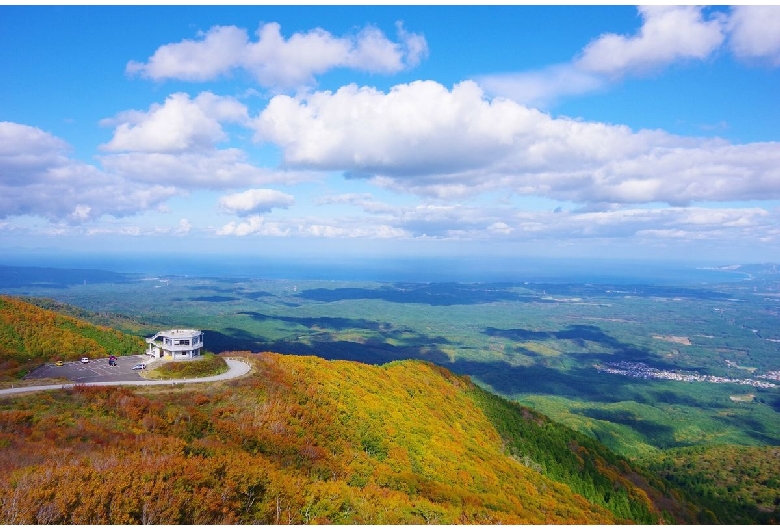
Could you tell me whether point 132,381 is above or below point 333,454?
above

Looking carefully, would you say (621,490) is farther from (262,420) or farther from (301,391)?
(262,420)

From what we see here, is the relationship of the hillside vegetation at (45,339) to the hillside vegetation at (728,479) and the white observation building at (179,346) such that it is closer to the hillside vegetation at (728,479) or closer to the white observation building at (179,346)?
the white observation building at (179,346)

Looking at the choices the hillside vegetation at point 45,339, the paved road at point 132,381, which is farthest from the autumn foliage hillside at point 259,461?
the hillside vegetation at point 45,339

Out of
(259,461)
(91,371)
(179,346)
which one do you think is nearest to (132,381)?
(91,371)

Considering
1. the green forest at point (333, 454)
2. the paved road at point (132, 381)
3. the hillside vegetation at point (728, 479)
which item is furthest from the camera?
the hillside vegetation at point (728, 479)

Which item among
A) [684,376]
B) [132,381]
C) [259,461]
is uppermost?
[132,381]

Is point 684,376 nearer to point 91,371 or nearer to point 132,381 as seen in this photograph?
point 132,381
